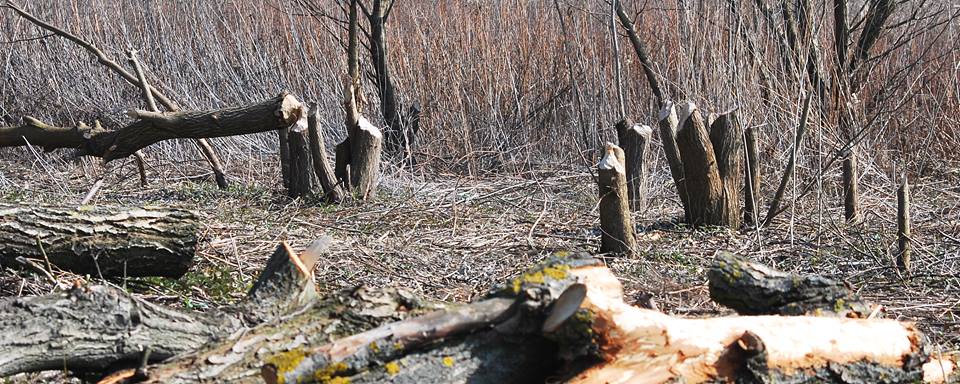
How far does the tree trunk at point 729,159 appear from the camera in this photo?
556cm

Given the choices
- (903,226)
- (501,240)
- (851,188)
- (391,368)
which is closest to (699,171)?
(851,188)

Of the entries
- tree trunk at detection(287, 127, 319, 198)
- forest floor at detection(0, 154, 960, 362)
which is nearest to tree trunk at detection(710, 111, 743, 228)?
forest floor at detection(0, 154, 960, 362)

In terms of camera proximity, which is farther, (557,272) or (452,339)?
(557,272)

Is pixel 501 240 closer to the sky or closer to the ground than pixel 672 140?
closer to the ground

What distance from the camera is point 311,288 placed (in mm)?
2996

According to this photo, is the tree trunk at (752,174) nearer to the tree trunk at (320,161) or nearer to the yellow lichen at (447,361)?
the tree trunk at (320,161)

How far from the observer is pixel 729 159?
18.5ft

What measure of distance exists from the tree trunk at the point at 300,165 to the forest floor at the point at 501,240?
106 millimetres

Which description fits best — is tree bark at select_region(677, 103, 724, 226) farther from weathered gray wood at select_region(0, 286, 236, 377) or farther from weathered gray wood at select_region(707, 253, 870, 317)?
weathered gray wood at select_region(0, 286, 236, 377)

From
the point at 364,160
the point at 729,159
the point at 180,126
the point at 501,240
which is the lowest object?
the point at 501,240

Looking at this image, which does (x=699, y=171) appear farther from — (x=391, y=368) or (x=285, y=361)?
(x=285, y=361)

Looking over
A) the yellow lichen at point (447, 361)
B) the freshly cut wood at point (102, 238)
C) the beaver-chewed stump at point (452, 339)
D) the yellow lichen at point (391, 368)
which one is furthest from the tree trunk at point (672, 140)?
the yellow lichen at point (391, 368)

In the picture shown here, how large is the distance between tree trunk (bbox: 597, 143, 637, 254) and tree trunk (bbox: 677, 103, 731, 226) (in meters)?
0.55

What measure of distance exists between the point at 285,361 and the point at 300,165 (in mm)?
4535
